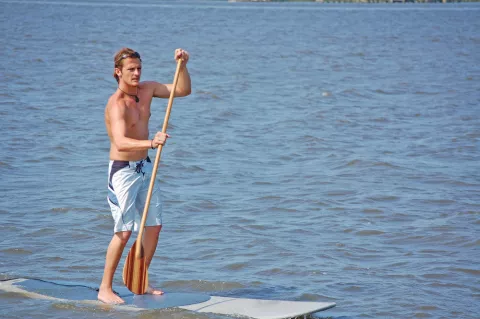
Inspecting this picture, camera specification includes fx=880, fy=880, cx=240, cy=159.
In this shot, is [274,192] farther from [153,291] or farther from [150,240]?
[150,240]

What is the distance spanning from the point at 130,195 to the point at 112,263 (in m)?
0.52

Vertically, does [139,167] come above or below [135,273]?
above

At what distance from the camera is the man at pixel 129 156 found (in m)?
5.93

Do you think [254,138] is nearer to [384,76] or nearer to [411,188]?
[411,188]

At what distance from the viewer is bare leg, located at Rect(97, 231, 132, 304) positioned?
6094 mm

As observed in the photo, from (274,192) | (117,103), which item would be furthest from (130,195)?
(274,192)

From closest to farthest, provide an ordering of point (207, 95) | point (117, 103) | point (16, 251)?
point (117, 103)
point (16, 251)
point (207, 95)

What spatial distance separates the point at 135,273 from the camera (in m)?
6.14

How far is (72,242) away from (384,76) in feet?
56.4

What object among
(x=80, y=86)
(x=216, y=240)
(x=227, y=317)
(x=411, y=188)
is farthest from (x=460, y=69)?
(x=227, y=317)

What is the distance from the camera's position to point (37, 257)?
24.9 ft

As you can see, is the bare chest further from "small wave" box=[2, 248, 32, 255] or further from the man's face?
"small wave" box=[2, 248, 32, 255]

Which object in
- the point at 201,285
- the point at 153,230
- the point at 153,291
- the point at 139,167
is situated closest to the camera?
the point at 139,167

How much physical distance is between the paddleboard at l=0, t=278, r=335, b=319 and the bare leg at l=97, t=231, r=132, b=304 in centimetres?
7
